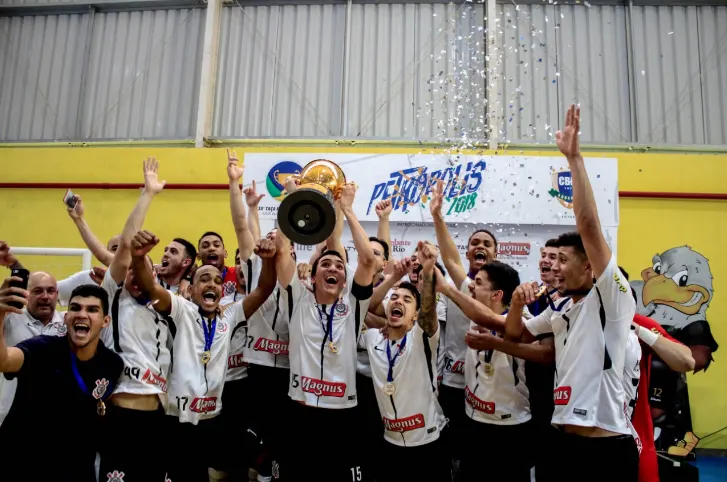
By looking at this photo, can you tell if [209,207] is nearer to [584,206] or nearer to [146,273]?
[146,273]

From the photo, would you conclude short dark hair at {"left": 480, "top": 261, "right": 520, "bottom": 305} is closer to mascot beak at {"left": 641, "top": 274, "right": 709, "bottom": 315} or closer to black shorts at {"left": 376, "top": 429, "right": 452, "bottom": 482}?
black shorts at {"left": 376, "top": 429, "right": 452, "bottom": 482}

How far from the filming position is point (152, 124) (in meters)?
8.42

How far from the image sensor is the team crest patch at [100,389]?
3.15 metres

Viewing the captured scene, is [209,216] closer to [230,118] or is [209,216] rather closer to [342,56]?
[230,118]

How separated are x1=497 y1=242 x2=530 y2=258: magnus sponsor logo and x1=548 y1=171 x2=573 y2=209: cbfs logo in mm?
706

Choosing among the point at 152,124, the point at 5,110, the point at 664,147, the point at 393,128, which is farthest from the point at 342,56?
the point at 5,110

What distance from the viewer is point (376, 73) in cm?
819

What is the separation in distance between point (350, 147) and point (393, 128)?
0.75m

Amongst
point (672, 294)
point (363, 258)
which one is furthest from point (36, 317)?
point (672, 294)

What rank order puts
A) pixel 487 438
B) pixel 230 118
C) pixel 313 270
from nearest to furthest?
pixel 487 438 < pixel 313 270 < pixel 230 118

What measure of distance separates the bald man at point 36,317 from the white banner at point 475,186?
3414mm

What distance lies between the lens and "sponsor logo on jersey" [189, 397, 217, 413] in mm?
3500

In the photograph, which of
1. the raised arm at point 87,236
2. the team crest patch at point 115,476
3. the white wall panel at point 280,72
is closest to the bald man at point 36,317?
the raised arm at point 87,236

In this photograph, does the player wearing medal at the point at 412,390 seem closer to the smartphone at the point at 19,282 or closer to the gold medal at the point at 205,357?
the gold medal at the point at 205,357
